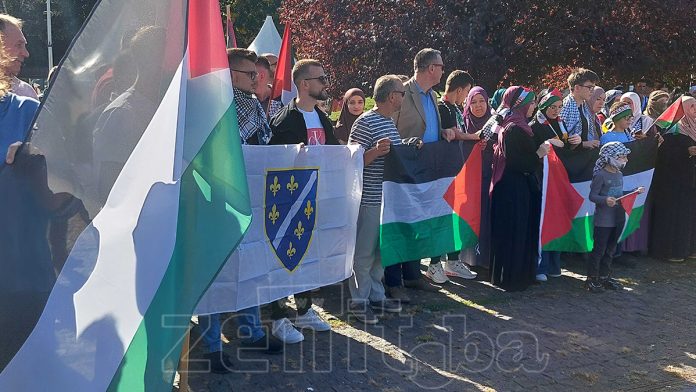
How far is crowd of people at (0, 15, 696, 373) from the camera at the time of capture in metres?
5.69

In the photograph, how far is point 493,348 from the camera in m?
5.80

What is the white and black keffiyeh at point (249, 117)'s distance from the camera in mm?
5301

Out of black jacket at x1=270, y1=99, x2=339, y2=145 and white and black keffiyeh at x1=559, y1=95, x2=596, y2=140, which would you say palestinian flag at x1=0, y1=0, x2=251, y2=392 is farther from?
white and black keffiyeh at x1=559, y1=95, x2=596, y2=140

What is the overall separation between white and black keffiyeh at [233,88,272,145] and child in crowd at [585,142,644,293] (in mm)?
3710

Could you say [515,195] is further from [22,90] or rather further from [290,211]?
[22,90]

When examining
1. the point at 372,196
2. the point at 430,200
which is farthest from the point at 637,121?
the point at 372,196

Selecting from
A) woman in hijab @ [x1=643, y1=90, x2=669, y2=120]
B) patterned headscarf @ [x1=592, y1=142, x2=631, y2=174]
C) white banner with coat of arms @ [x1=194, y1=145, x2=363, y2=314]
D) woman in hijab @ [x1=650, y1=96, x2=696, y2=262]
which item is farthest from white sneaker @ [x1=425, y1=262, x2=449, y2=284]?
woman in hijab @ [x1=643, y1=90, x2=669, y2=120]

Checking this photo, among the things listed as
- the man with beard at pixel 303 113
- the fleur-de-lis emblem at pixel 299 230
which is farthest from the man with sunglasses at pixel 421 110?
the fleur-de-lis emblem at pixel 299 230

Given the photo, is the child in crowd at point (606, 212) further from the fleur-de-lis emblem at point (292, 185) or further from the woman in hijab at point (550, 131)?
the fleur-de-lis emblem at point (292, 185)

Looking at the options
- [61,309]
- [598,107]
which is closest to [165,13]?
[61,309]

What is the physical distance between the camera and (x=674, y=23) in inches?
A: 526

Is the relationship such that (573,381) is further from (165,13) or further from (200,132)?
(165,13)

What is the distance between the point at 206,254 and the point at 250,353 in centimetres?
220

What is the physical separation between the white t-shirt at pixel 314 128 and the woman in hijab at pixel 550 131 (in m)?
2.51
